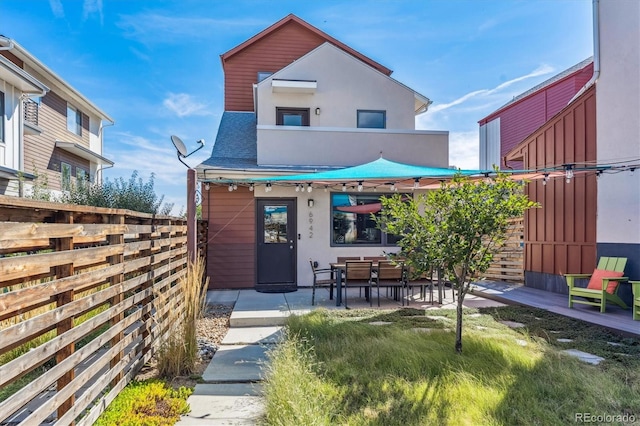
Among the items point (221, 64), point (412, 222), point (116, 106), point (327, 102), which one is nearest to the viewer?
point (412, 222)

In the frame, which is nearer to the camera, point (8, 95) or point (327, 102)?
point (327, 102)

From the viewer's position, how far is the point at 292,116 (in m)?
10.2

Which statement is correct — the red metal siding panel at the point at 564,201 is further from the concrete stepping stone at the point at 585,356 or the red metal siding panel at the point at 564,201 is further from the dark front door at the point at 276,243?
the dark front door at the point at 276,243

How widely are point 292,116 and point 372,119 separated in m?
2.12

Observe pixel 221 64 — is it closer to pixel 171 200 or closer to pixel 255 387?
pixel 171 200

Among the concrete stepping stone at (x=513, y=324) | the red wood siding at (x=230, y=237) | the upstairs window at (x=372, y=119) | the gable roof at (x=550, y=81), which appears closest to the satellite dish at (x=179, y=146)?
the red wood siding at (x=230, y=237)

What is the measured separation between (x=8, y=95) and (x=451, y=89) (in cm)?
1356

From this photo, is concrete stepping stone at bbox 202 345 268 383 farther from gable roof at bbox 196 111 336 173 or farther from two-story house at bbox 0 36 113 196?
two-story house at bbox 0 36 113 196

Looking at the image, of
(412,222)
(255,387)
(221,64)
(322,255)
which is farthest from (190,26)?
(255,387)

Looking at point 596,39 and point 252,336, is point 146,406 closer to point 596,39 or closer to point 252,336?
point 252,336

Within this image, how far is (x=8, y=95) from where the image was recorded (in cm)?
1140

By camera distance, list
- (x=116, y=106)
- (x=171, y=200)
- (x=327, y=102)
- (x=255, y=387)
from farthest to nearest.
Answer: (x=116, y=106), (x=171, y=200), (x=327, y=102), (x=255, y=387)

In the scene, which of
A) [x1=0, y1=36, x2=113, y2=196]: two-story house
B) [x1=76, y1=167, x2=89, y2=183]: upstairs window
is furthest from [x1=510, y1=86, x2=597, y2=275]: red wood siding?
[x1=0, y1=36, x2=113, y2=196]: two-story house

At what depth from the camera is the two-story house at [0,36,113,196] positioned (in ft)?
37.0
